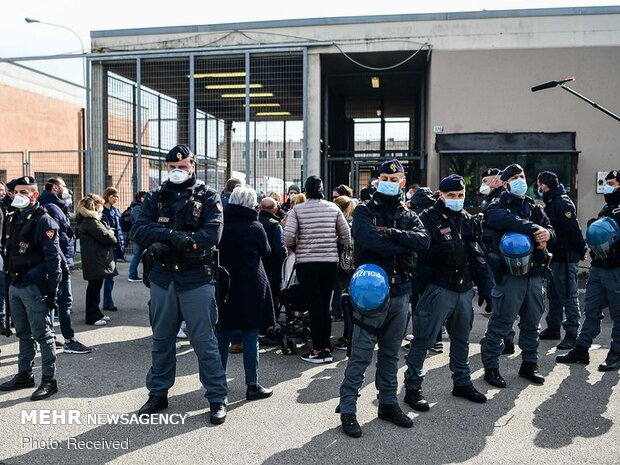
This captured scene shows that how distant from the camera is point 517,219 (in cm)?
530

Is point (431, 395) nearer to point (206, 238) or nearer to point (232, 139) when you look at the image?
point (206, 238)

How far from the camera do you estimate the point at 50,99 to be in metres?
27.9

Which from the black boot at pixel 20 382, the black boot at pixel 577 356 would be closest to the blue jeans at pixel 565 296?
the black boot at pixel 577 356

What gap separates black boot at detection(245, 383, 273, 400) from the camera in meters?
5.00

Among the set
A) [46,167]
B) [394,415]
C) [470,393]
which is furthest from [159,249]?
[46,167]

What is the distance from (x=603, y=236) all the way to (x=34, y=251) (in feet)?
18.1

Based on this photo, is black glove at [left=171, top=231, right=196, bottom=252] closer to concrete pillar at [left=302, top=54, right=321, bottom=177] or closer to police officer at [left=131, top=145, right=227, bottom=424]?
police officer at [left=131, top=145, right=227, bottom=424]

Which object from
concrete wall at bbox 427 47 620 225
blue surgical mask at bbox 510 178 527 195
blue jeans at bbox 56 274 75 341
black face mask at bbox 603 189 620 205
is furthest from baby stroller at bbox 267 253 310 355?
concrete wall at bbox 427 47 620 225

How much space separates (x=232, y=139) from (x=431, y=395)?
1036 centimetres

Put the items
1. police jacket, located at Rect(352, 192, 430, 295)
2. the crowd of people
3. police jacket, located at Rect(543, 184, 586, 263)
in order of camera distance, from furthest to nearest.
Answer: police jacket, located at Rect(543, 184, 586, 263)
the crowd of people
police jacket, located at Rect(352, 192, 430, 295)

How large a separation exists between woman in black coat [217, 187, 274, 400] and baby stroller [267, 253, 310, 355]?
5.20ft

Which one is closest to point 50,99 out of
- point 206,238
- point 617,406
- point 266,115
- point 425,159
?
point 266,115

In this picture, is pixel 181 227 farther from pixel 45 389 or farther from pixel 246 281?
pixel 45 389

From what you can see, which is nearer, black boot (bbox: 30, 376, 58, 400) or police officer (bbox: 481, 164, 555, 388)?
black boot (bbox: 30, 376, 58, 400)
